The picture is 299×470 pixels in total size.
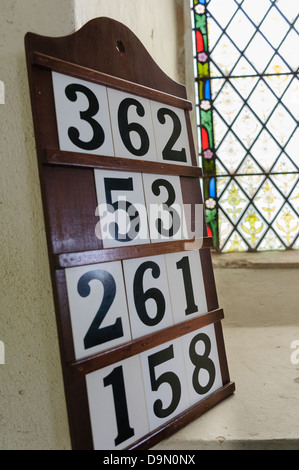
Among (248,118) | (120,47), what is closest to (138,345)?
(120,47)

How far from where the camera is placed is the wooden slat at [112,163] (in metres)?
0.77

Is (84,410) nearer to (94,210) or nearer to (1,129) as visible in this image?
(94,210)

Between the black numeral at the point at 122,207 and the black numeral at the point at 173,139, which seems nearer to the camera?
the black numeral at the point at 122,207

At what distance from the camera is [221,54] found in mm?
1729

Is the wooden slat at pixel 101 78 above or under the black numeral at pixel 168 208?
above

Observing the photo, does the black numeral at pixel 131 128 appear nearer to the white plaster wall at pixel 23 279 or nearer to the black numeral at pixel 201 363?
the white plaster wall at pixel 23 279

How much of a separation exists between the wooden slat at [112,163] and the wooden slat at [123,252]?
173mm

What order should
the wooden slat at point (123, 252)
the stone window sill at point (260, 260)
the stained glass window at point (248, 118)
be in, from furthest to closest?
1. the stained glass window at point (248, 118)
2. the stone window sill at point (260, 260)
3. the wooden slat at point (123, 252)

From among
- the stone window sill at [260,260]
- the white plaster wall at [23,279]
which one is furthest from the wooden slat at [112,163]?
the stone window sill at [260,260]

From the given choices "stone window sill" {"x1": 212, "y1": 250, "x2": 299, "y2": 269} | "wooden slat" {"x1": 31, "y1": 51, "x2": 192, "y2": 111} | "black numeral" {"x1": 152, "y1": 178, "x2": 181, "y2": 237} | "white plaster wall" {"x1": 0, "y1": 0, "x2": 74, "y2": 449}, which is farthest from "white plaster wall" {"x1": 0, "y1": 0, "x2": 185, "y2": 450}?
"stone window sill" {"x1": 212, "y1": 250, "x2": 299, "y2": 269}

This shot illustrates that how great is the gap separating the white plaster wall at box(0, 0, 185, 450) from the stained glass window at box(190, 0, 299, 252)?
984 millimetres

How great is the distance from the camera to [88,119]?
856mm

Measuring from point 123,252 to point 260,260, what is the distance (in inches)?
35.2

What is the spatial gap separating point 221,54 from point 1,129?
47.1 inches
